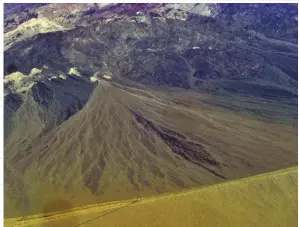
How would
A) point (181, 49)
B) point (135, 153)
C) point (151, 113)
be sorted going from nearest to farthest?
1. point (135, 153)
2. point (151, 113)
3. point (181, 49)

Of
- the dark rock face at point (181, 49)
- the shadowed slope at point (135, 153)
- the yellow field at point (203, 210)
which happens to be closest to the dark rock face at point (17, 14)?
the dark rock face at point (181, 49)

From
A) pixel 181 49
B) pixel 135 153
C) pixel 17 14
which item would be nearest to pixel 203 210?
pixel 135 153

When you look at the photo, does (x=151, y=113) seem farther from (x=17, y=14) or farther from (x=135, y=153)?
(x=17, y=14)

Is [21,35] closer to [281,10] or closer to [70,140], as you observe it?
[70,140]

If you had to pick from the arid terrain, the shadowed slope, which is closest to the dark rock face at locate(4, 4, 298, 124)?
the arid terrain

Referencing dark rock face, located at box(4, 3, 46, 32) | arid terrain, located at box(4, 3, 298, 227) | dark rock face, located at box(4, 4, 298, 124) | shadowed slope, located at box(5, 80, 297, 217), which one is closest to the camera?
arid terrain, located at box(4, 3, 298, 227)

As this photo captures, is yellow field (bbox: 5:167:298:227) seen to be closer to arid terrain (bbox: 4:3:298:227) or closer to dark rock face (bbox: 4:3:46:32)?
arid terrain (bbox: 4:3:298:227)
